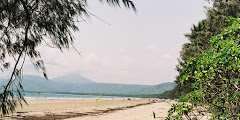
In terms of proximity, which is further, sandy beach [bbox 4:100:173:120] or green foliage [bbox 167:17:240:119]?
sandy beach [bbox 4:100:173:120]

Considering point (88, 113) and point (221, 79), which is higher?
point (221, 79)

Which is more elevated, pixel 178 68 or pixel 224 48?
pixel 178 68

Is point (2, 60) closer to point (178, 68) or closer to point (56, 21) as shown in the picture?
point (56, 21)

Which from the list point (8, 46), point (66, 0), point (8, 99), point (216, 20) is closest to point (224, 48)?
point (66, 0)

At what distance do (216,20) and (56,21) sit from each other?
15794mm

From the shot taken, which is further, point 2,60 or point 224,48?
point 2,60

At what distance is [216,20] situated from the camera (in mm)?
16078

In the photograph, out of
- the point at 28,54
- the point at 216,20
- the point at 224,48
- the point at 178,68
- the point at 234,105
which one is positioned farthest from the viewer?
the point at 178,68

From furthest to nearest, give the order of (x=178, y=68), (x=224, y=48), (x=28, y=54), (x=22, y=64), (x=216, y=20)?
1. (x=178, y=68)
2. (x=216, y=20)
3. (x=28, y=54)
4. (x=22, y=64)
5. (x=224, y=48)

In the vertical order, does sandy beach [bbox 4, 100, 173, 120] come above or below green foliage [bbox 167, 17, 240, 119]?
below

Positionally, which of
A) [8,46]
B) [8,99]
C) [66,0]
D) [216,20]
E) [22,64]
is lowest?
[8,99]

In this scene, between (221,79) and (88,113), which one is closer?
(221,79)

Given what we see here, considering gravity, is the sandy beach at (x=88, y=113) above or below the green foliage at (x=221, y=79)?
below

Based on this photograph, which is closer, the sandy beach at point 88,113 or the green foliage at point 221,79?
the green foliage at point 221,79
